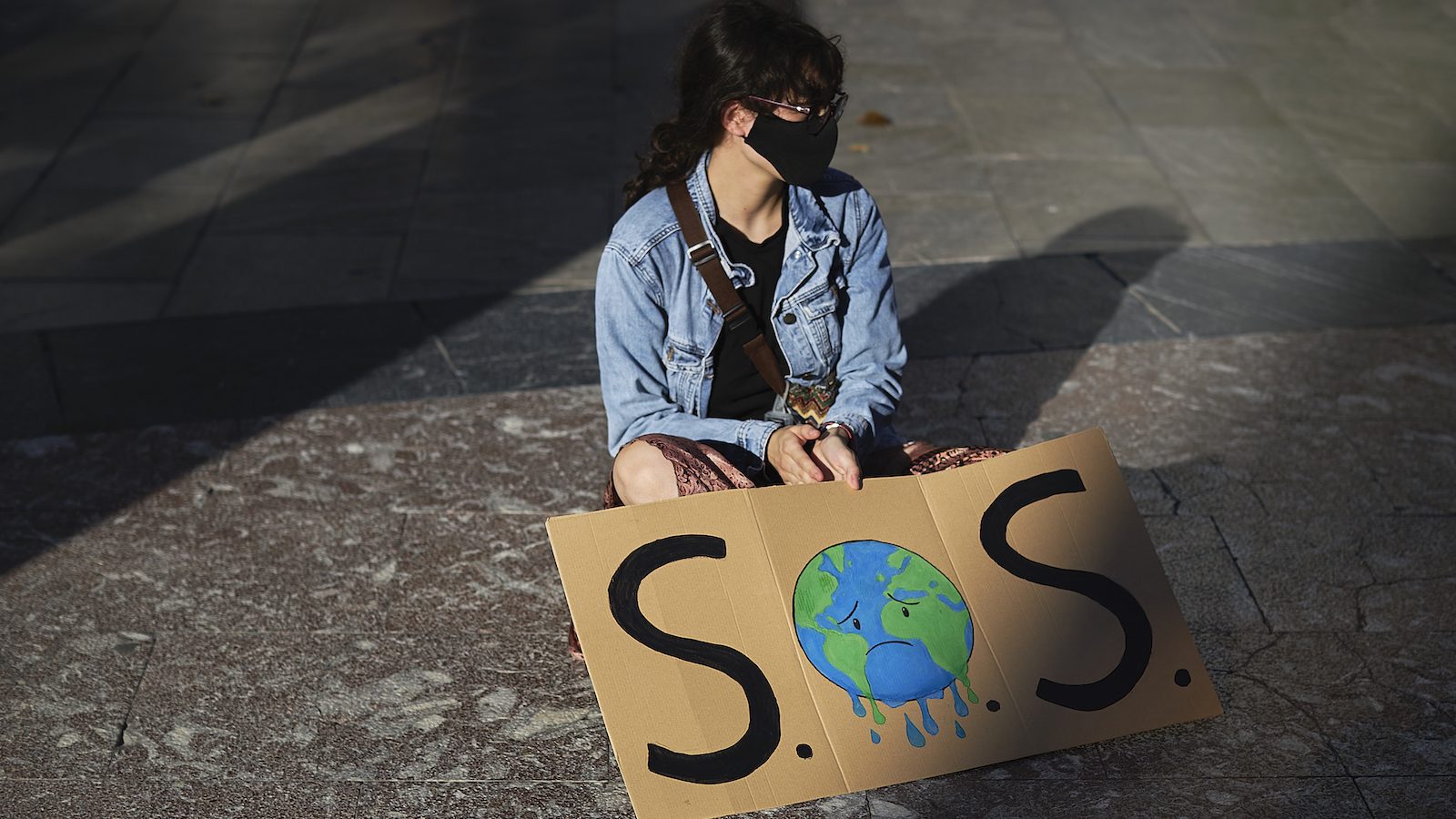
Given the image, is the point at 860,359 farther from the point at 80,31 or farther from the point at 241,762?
the point at 80,31

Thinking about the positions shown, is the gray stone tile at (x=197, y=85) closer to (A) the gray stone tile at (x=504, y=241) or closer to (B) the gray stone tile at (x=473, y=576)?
(A) the gray stone tile at (x=504, y=241)

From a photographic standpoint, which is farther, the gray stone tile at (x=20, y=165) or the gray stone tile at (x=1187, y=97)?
the gray stone tile at (x=1187, y=97)

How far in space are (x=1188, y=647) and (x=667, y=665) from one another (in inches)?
40.4

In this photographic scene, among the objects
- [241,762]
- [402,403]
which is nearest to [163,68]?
[402,403]

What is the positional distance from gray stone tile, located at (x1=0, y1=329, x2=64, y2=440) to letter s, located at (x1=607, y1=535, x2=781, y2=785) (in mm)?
2299

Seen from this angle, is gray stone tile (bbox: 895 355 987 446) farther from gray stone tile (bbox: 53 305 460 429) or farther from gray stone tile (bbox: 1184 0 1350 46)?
gray stone tile (bbox: 1184 0 1350 46)

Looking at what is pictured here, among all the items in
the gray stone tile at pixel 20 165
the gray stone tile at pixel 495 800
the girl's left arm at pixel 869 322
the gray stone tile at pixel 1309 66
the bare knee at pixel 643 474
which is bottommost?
the gray stone tile at pixel 20 165

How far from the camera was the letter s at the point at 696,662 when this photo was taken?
2.22 meters

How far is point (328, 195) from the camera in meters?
5.16

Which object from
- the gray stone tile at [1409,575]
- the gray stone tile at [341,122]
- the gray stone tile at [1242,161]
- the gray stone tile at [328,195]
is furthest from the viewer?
the gray stone tile at [341,122]

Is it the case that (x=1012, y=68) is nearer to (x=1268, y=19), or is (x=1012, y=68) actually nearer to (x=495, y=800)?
(x=1268, y=19)

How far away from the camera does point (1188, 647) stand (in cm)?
245

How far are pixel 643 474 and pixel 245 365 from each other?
208 centimetres

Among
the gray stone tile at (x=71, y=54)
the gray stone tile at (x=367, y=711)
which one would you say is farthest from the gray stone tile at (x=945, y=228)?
the gray stone tile at (x=71, y=54)
